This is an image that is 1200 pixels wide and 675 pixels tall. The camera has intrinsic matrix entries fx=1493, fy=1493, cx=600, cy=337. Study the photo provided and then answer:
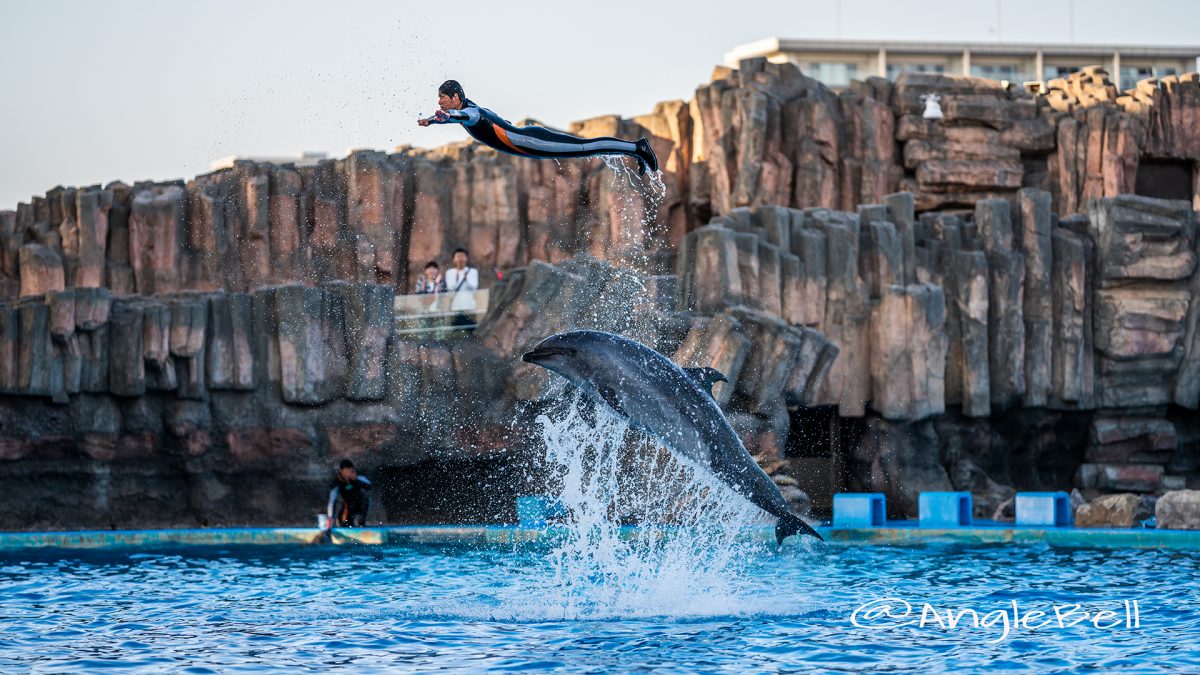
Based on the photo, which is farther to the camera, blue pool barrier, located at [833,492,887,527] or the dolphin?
blue pool barrier, located at [833,492,887,527]

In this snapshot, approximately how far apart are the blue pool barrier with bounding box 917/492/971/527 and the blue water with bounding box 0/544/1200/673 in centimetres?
102

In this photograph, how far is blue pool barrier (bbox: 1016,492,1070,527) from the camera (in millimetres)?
13227

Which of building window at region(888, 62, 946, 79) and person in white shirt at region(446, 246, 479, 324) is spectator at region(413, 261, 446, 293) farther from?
building window at region(888, 62, 946, 79)

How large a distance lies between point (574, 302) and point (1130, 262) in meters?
7.45

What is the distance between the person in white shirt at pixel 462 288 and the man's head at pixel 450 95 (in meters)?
7.48

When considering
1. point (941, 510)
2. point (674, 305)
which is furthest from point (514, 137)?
Result: point (674, 305)

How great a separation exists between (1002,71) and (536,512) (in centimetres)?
3889

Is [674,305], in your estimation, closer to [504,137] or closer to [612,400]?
[504,137]

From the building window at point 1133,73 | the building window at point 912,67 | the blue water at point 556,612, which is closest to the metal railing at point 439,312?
the blue water at point 556,612

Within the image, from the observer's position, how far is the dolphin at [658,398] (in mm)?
7883

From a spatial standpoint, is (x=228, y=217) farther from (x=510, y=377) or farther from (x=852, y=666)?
(x=852, y=666)

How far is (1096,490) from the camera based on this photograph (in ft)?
58.4

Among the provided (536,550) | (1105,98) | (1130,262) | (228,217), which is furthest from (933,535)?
(1105,98)

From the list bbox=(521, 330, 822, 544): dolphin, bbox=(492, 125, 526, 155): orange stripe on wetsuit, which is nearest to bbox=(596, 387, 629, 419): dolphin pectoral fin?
bbox=(521, 330, 822, 544): dolphin
